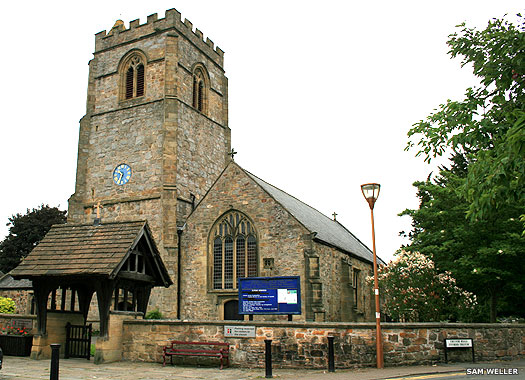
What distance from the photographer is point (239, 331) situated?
1527 cm

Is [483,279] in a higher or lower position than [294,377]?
higher

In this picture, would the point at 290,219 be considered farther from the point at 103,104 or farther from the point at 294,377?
the point at 103,104

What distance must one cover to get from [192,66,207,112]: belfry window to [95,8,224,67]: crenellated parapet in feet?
6.15

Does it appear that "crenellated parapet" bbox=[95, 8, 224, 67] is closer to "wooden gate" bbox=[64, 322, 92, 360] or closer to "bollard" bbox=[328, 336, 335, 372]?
"wooden gate" bbox=[64, 322, 92, 360]

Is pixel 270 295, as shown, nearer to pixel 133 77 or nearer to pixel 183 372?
pixel 183 372

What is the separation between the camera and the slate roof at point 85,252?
51.6ft

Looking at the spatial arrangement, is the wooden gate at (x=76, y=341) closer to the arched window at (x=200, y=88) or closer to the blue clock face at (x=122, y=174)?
the blue clock face at (x=122, y=174)

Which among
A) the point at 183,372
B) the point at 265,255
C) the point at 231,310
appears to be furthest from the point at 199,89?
the point at 183,372

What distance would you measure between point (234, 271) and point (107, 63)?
1849 cm

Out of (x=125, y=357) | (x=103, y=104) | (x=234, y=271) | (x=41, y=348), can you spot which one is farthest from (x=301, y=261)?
(x=103, y=104)

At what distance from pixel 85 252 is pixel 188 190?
47.0 feet

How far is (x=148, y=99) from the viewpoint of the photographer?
32.3 metres

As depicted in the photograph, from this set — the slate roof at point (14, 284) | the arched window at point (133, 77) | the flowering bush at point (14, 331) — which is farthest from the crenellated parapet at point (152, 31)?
the flowering bush at point (14, 331)

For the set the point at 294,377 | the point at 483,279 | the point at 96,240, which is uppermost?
the point at 96,240
